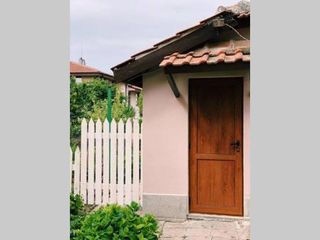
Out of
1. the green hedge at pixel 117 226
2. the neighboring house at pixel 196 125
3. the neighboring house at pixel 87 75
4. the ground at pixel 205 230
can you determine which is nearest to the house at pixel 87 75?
the neighboring house at pixel 87 75

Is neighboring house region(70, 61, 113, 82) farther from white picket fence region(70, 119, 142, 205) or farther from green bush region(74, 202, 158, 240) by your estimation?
green bush region(74, 202, 158, 240)

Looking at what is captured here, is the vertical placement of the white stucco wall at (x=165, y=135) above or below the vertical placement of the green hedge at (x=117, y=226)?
above

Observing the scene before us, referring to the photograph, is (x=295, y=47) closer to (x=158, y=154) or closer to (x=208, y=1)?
(x=158, y=154)

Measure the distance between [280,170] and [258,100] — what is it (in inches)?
11.2

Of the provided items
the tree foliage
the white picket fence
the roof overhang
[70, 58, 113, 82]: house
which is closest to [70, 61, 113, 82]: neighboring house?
[70, 58, 113, 82]: house

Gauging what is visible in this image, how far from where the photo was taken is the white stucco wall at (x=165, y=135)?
19.6 ft

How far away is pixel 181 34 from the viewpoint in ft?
19.8

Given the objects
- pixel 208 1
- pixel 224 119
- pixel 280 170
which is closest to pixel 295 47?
pixel 280 170

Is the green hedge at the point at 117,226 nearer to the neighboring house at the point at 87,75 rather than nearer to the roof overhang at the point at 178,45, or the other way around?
the roof overhang at the point at 178,45

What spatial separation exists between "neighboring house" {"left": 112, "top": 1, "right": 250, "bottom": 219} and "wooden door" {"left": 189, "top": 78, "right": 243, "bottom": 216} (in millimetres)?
15

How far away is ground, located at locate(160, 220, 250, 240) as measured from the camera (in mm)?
5012

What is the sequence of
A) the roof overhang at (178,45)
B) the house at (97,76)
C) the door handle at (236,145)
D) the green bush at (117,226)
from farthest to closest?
the house at (97,76) → the door handle at (236,145) → the roof overhang at (178,45) → the green bush at (117,226)

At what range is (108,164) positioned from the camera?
6559mm

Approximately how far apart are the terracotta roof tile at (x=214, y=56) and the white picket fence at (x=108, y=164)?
1.51m
